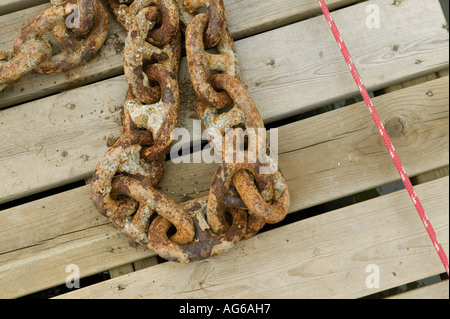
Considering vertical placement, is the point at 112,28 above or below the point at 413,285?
above

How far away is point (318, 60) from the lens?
1.85m

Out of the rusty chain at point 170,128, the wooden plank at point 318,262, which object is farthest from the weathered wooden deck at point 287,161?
the rusty chain at point 170,128

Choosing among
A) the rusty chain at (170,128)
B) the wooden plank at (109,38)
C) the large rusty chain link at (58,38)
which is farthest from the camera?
the wooden plank at (109,38)

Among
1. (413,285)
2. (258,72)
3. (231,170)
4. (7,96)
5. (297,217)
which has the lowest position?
(413,285)

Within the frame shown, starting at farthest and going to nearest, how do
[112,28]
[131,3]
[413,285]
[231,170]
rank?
[413,285], [112,28], [131,3], [231,170]

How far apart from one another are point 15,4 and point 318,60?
1312mm

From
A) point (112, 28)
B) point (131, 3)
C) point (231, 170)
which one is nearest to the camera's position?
point (231, 170)

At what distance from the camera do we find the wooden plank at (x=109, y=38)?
1829 mm

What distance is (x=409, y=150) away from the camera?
181cm

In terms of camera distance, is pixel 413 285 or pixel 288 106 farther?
pixel 413 285

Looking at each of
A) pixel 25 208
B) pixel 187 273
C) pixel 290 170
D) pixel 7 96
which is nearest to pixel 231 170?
pixel 290 170

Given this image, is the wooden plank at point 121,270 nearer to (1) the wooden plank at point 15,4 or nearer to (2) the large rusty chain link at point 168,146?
(2) the large rusty chain link at point 168,146

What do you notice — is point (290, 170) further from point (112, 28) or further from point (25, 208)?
point (25, 208)

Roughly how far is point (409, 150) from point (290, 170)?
1.65 feet
